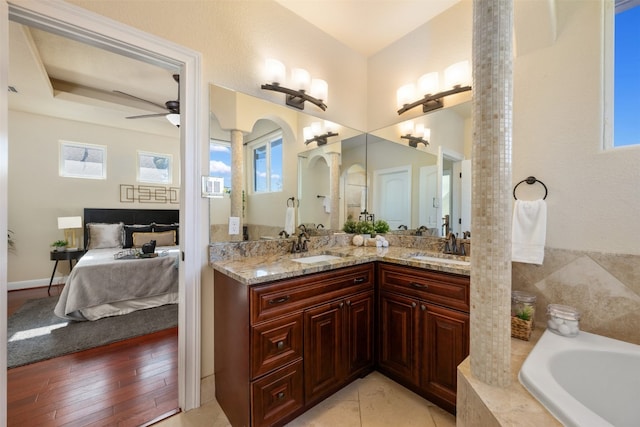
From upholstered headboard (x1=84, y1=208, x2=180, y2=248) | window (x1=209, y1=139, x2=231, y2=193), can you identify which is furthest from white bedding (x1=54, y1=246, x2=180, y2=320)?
window (x1=209, y1=139, x2=231, y2=193)

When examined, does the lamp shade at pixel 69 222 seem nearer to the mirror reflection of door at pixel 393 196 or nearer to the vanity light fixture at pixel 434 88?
the mirror reflection of door at pixel 393 196

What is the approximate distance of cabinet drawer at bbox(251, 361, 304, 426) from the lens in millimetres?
1313

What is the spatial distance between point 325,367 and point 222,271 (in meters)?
0.91

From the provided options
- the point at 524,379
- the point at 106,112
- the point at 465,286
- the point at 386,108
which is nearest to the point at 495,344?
the point at 524,379

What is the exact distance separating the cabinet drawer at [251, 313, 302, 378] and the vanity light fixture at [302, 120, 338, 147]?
1.57 meters

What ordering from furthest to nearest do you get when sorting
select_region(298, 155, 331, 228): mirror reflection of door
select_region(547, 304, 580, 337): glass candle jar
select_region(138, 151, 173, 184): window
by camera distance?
select_region(138, 151, 173, 184): window → select_region(298, 155, 331, 228): mirror reflection of door → select_region(547, 304, 580, 337): glass candle jar

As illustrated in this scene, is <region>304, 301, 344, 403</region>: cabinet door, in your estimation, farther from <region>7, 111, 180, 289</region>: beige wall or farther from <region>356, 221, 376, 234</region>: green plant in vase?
<region>7, 111, 180, 289</region>: beige wall

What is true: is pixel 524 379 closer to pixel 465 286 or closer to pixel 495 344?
pixel 495 344

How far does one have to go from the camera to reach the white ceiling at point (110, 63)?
208cm

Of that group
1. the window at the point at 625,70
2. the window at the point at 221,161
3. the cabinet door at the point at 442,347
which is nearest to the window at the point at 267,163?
the window at the point at 221,161

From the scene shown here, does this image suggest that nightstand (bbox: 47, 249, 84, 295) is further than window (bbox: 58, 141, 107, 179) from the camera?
No

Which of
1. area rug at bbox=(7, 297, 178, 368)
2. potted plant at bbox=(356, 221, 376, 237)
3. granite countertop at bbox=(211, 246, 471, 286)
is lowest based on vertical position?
area rug at bbox=(7, 297, 178, 368)

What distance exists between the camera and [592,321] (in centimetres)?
134

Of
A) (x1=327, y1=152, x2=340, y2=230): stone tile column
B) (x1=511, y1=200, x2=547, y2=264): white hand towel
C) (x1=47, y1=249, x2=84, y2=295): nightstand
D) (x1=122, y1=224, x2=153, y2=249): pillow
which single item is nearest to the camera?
(x1=511, y1=200, x2=547, y2=264): white hand towel
